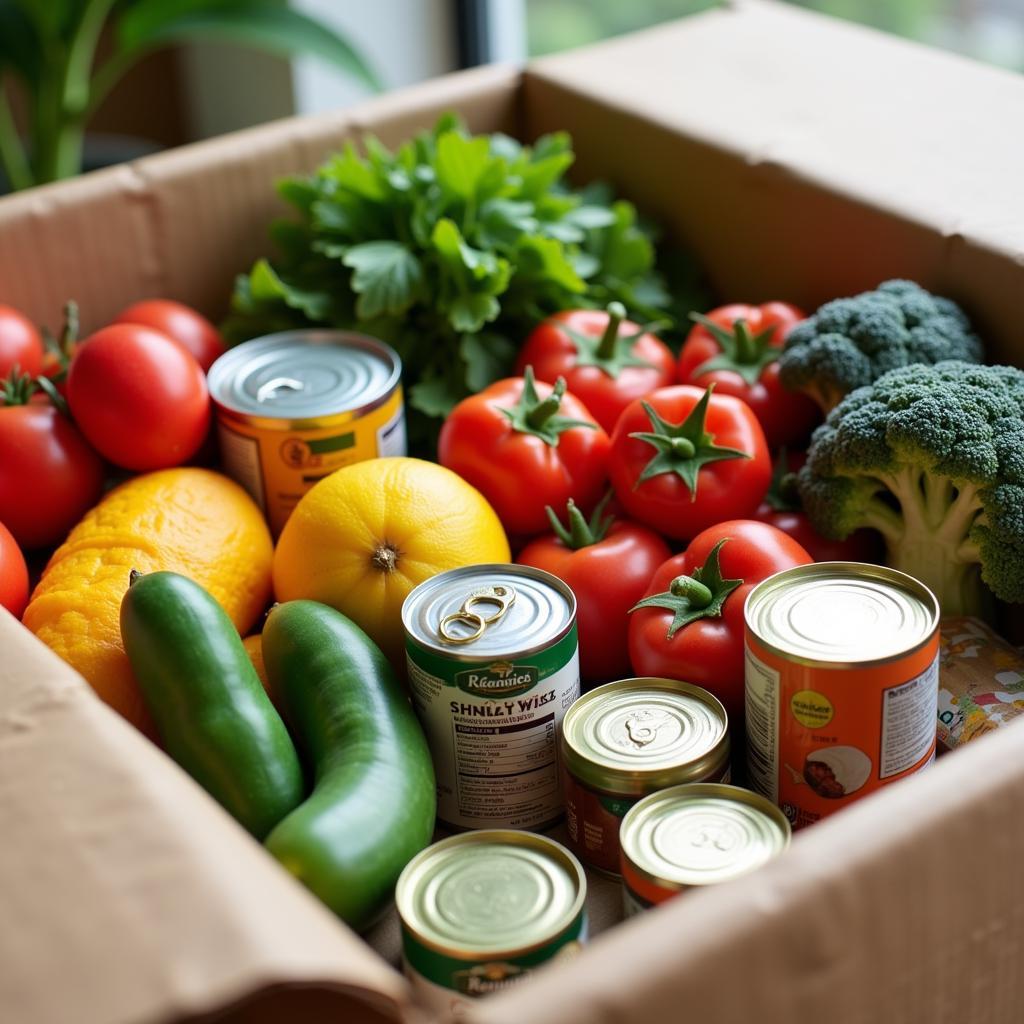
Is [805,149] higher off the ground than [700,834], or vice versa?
[805,149]

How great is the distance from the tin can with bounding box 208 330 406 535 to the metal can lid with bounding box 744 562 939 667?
413 millimetres

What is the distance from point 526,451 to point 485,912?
445 mm

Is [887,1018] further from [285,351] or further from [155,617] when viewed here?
[285,351]

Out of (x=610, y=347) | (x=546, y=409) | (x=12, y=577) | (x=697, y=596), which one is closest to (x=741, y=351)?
(x=610, y=347)

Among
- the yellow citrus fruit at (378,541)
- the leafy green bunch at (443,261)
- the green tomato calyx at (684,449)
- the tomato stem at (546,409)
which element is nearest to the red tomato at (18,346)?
the leafy green bunch at (443,261)

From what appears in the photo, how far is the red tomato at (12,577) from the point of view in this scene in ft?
3.47

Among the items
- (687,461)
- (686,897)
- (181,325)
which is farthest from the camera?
(181,325)

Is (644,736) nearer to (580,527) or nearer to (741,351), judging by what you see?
(580,527)

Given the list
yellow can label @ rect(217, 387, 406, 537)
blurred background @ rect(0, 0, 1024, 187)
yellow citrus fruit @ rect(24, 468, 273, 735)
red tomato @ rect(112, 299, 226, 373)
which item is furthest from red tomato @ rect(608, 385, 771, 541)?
blurred background @ rect(0, 0, 1024, 187)

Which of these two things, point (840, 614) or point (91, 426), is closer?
point (840, 614)

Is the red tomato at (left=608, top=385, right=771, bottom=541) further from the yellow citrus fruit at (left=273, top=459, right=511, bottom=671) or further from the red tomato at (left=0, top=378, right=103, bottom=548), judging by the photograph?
the red tomato at (left=0, top=378, right=103, bottom=548)

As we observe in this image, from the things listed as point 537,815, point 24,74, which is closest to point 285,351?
point 537,815

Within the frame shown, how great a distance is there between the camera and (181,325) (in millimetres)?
1324

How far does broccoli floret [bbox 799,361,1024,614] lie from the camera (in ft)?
3.24
